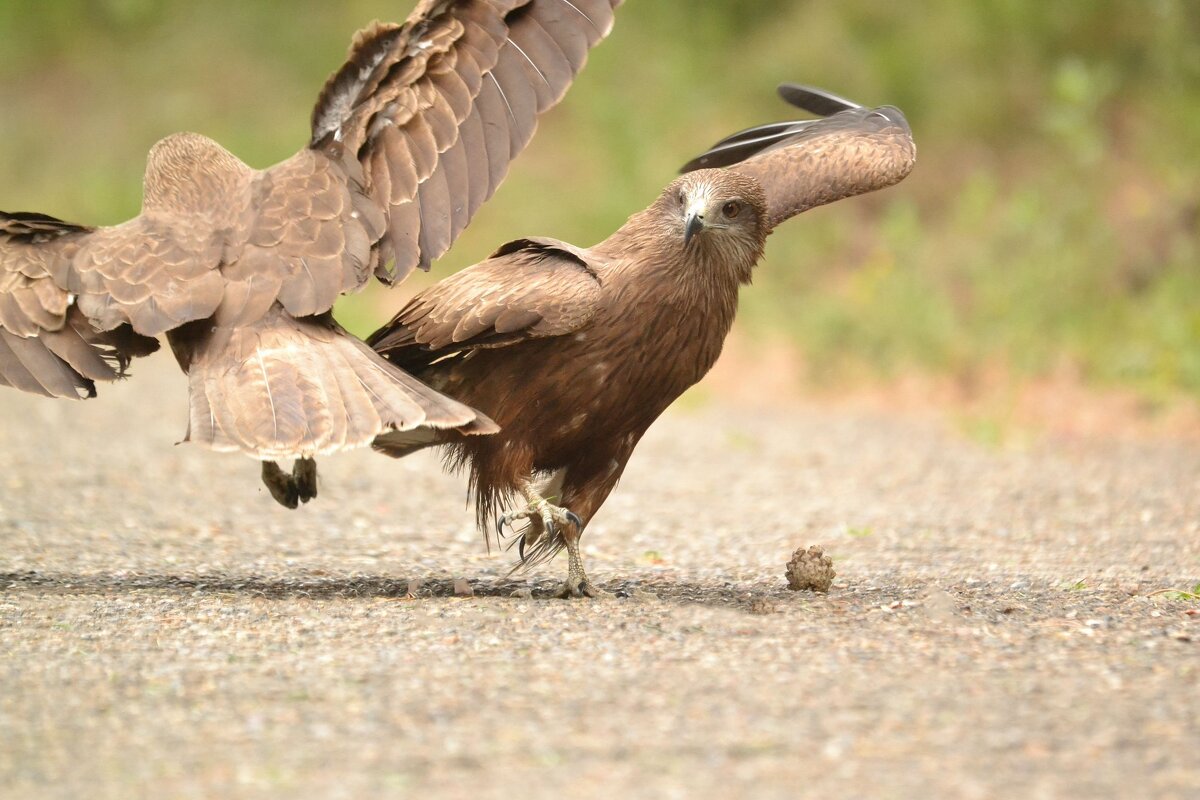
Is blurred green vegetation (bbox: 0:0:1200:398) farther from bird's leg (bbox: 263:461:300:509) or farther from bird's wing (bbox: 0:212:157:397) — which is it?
bird's wing (bbox: 0:212:157:397)

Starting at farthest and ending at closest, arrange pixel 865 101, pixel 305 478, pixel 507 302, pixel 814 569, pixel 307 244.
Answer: pixel 865 101 → pixel 305 478 → pixel 814 569 → pixel 307 244 → pixel 507 302

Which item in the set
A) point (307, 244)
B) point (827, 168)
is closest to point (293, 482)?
point (307, 244)

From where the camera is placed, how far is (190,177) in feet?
18.4

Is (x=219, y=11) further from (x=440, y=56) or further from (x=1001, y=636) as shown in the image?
(x=1001, y=636)

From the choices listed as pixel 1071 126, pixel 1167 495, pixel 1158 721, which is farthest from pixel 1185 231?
pixel 1158 721

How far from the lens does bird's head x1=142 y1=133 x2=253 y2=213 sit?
5.54m

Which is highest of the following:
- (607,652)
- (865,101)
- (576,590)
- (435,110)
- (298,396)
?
(865,101)

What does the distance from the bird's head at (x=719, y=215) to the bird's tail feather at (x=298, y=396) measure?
0.97m

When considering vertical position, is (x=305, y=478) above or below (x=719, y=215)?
below

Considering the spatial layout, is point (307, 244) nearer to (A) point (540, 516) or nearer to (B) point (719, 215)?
(A) point (540, 516)

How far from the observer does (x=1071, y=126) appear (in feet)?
40.6

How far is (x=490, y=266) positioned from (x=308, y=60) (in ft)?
69.9

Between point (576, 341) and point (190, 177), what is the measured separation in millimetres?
1560

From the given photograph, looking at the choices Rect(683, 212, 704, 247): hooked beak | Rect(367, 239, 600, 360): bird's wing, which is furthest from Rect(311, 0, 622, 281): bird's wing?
Rect(683, 212, 704, 247): hooked beak
